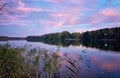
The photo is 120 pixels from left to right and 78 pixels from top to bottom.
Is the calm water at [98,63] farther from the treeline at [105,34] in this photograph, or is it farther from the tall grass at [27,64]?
the treeline at [105,34]

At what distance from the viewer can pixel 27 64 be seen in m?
15.4

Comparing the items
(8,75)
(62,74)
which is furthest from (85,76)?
(8,75)

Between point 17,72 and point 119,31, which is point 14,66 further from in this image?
point 119,31

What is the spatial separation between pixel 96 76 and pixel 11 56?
911 centimetres

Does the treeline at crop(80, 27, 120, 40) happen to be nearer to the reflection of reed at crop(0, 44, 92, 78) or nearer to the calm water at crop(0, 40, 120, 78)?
the calm water at crop(0, 40, 120, 78)

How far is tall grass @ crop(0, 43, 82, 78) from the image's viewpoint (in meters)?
11.9

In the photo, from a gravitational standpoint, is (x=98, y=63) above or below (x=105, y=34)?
below

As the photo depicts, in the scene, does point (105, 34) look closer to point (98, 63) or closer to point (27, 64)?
point (98, 63)

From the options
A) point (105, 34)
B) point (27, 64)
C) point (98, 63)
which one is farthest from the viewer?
point (105, 34)

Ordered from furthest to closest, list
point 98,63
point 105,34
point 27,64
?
point 105,34 < point 98,63 < point 27,64

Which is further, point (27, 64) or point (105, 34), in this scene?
point (105, 34)

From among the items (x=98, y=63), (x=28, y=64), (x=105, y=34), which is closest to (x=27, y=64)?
(x=28, y=64)

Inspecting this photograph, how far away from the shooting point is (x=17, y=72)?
1223 centimetres

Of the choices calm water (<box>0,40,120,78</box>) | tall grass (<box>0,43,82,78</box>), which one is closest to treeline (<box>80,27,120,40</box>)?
calm water (<box>0,40,120,78</box>)
